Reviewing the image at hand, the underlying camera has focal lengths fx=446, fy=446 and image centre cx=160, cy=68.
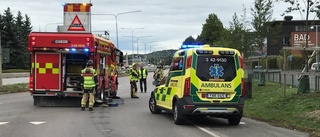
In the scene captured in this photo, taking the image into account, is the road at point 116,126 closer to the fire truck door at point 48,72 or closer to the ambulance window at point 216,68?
the ambulance window at point 216,68

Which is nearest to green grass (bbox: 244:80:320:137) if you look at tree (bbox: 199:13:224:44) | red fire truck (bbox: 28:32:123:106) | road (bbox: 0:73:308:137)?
road (bbox: 0:73:308:137)

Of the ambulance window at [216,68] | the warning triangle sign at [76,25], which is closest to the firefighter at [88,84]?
the warning triangle sign at [76,25]

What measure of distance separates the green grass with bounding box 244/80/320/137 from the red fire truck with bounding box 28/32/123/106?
6133mm

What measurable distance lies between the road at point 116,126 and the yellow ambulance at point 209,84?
1.51 ft

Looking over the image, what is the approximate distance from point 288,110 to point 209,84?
12.5ft

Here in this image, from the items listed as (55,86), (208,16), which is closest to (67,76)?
(55,86)

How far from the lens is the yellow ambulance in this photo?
11469 millimetres

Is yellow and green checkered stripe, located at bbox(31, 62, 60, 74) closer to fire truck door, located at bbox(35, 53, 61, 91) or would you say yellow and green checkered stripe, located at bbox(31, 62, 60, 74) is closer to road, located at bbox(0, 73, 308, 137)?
fire truck door, located at bbox(35, 53, 61, 91)

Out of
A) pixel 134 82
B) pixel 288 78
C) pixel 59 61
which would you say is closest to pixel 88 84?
pixel 59 61

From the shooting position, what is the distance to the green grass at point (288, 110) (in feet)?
38.6

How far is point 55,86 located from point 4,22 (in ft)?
227

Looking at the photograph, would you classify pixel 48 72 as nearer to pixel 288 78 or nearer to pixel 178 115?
pixel 178 115

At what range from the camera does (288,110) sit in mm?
14062

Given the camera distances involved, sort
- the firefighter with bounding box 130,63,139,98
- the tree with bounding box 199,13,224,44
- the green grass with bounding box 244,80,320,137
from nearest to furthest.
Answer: the green grass with bounding box 244,80,320,137, the firefighter with bounding box 130,63,139,98, the tree with bounding box 199,13,224,44
